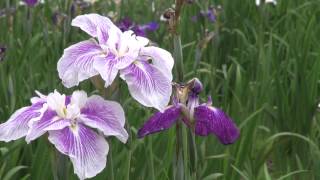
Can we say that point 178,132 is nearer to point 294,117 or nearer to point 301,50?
point 294,117

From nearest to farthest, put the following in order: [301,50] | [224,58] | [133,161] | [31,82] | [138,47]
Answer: [138,47] < [133,161] < [31,82] < [301,50] < [224,58]

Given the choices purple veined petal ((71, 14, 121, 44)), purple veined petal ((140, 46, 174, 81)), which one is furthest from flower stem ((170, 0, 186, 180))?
purple veined petal ((71, 14, 121, 44))

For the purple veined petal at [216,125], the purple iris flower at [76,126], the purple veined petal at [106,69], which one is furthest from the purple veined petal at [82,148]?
the purple veined petal at [216,125]

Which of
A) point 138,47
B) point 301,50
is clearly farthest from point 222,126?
point 301,50

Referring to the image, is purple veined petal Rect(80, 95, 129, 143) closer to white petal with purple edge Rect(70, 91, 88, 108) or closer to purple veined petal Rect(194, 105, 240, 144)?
white petal with purple edge Rect(70, 91, 88, 108)

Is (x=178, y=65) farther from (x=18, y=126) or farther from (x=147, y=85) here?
(x=18, y=126)

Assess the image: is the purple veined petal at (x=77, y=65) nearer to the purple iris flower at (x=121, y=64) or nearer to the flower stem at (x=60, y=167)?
the purple iris flower at (x=121, y=64)

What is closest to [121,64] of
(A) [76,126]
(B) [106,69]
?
(B) [106,69]
